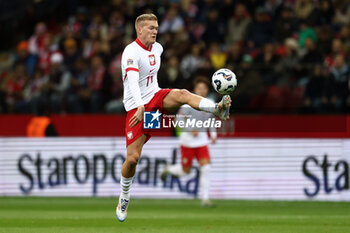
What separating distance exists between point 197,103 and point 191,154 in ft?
17.2

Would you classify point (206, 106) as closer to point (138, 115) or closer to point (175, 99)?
point (175, 99)

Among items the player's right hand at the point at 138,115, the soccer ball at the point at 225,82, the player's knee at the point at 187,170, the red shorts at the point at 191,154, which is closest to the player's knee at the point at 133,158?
the player's right hand at the point at 138,115

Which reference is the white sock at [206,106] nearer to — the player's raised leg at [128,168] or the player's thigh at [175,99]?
the player's thigh at [175,99]

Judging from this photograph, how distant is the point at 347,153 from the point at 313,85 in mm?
2427

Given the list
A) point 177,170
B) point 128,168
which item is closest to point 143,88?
point 128,168

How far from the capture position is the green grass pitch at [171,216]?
1109 centimetres

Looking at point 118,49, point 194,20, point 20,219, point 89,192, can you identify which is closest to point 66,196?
point 89,192

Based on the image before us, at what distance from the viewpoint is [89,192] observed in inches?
654

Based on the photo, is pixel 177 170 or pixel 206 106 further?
pixel 177 170

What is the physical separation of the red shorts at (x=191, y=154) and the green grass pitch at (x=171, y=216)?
2.98ft

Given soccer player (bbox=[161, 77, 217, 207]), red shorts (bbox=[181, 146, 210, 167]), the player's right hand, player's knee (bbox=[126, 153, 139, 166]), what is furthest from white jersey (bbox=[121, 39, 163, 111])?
red shorts (bbox=[181, 146, 210, 167])

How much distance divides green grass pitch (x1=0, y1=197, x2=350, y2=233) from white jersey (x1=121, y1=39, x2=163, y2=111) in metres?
1.90

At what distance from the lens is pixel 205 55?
64.6 feet

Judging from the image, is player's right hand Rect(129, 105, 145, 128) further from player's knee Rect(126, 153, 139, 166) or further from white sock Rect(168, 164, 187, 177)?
white sock Rect(168, 164, 187, 177)
